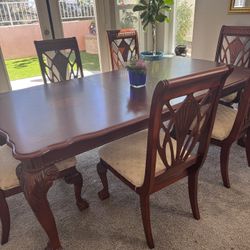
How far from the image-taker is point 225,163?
1.71 m

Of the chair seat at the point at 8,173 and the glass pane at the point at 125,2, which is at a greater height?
the glass pane at the point at 125,2

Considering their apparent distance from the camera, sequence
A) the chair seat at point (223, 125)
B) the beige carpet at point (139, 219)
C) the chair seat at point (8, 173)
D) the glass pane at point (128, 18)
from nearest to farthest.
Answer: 1. the chair seat at point (8, 173)
2. the beige carpet at point (139, 219)
3. the chair seat at point (223, 125)
4. the glass pane at point (128, 18)

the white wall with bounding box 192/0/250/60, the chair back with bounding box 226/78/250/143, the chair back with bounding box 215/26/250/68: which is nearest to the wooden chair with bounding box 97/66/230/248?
the chair back with bounding box 226/78/250/143

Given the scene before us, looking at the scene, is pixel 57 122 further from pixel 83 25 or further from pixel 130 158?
pixel 83 25

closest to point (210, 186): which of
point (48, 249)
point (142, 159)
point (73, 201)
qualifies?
point (142, 159)

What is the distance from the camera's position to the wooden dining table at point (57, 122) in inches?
39.9

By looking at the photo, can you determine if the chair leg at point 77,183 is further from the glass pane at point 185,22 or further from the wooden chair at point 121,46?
the glass pane at point 185,22

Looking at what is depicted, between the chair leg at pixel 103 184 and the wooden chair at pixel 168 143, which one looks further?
the chair leg at pixel 103 184

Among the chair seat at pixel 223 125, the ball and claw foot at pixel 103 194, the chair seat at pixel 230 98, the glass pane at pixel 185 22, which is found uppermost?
the glass pane at pixel 185 22

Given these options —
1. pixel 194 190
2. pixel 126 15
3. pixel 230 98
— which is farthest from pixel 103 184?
pixel 126 15

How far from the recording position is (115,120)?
1.17m

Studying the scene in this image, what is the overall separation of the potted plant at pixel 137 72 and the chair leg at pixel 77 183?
2.34ft

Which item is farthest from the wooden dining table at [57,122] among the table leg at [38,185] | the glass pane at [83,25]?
the glass pane at [83,25]

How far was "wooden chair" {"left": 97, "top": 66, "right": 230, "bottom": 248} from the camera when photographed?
948 mm
